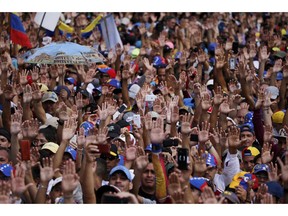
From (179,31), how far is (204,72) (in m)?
3.17

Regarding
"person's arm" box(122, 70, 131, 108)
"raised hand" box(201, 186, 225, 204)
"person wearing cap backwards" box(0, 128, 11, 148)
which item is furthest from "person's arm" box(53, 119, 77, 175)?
"person's arm" box(122, 70, 131, 108)

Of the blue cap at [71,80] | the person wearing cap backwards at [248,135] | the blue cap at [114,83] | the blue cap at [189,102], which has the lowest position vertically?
the person wearing cap backwards at [248,135]

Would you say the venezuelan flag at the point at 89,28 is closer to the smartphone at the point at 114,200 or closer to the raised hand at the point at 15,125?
the raised hand at the point at 15,125

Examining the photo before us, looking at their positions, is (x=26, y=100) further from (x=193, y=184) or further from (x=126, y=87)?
(x=193, y=184)

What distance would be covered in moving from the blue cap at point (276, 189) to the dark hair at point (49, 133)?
2949 millimetres

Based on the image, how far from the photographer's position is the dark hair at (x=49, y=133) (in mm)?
8781

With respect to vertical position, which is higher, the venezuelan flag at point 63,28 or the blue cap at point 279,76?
the venezuelan flag at point 63,28

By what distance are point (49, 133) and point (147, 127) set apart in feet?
4.21

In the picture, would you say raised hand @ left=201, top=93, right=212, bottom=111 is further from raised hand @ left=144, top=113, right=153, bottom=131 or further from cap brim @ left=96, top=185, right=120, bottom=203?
cap brim @ left=96, top=185, right=120, bottom=203

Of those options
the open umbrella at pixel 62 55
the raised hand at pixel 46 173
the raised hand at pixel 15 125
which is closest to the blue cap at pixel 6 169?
the raised hand at pixel 15 125

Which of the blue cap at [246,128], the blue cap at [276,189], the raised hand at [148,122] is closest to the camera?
the blue cap at [276,189]

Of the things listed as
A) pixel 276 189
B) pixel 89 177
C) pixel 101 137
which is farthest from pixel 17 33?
pixel 276 189

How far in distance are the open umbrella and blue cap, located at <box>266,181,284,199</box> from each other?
4.90 meters

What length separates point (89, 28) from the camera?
15586mm
